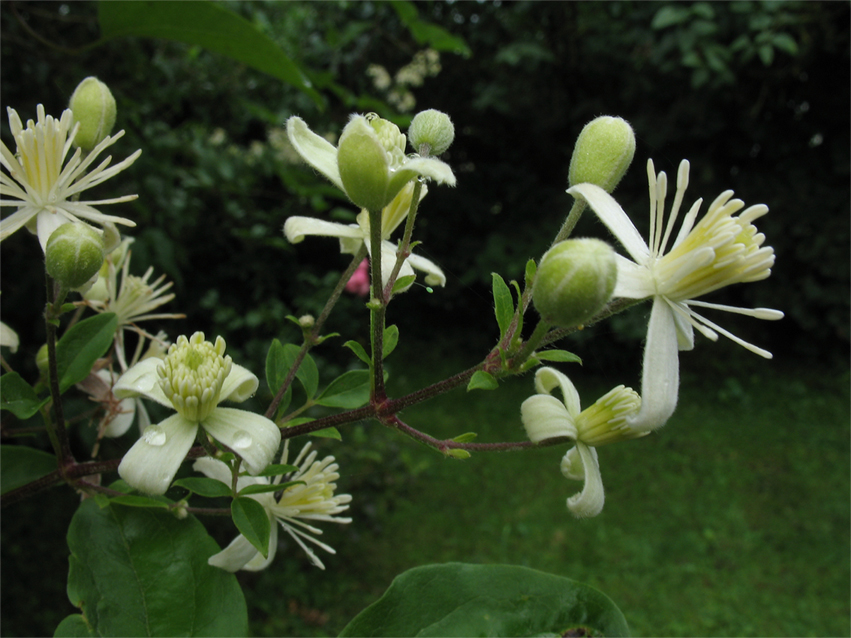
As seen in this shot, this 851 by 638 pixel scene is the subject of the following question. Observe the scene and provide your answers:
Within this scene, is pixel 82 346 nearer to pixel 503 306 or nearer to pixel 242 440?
Answer: pixel 242 440

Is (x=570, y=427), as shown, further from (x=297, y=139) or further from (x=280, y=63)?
(x=280, y=63)

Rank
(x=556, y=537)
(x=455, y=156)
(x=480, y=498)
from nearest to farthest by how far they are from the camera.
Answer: (x=556, y=537)
(x=480, y=498)
(x=455, y=156)

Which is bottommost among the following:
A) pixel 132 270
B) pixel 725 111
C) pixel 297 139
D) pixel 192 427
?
pixel 192 427

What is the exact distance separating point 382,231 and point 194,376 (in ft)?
1.04

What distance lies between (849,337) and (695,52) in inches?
106

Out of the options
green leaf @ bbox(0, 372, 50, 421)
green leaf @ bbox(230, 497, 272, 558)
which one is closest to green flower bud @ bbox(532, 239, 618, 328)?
green leaf @ bbox(230, 497, 272, 558)

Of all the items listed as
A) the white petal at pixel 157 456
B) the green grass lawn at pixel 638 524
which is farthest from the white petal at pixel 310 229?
the green grass lawn at pixel 638 524

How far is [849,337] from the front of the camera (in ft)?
16.3

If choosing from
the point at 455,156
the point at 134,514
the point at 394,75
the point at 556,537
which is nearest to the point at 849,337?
the point at 556,537

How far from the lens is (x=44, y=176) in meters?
0.78

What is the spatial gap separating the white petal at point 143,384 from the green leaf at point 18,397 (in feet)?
0.42

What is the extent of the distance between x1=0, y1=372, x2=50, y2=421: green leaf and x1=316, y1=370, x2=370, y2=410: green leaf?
13.9 inches

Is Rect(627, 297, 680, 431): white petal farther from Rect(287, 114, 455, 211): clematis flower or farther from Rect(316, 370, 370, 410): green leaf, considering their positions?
Rect(316, 370, 370, 410): green leaf

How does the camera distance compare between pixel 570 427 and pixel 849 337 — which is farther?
pixel 849 337
